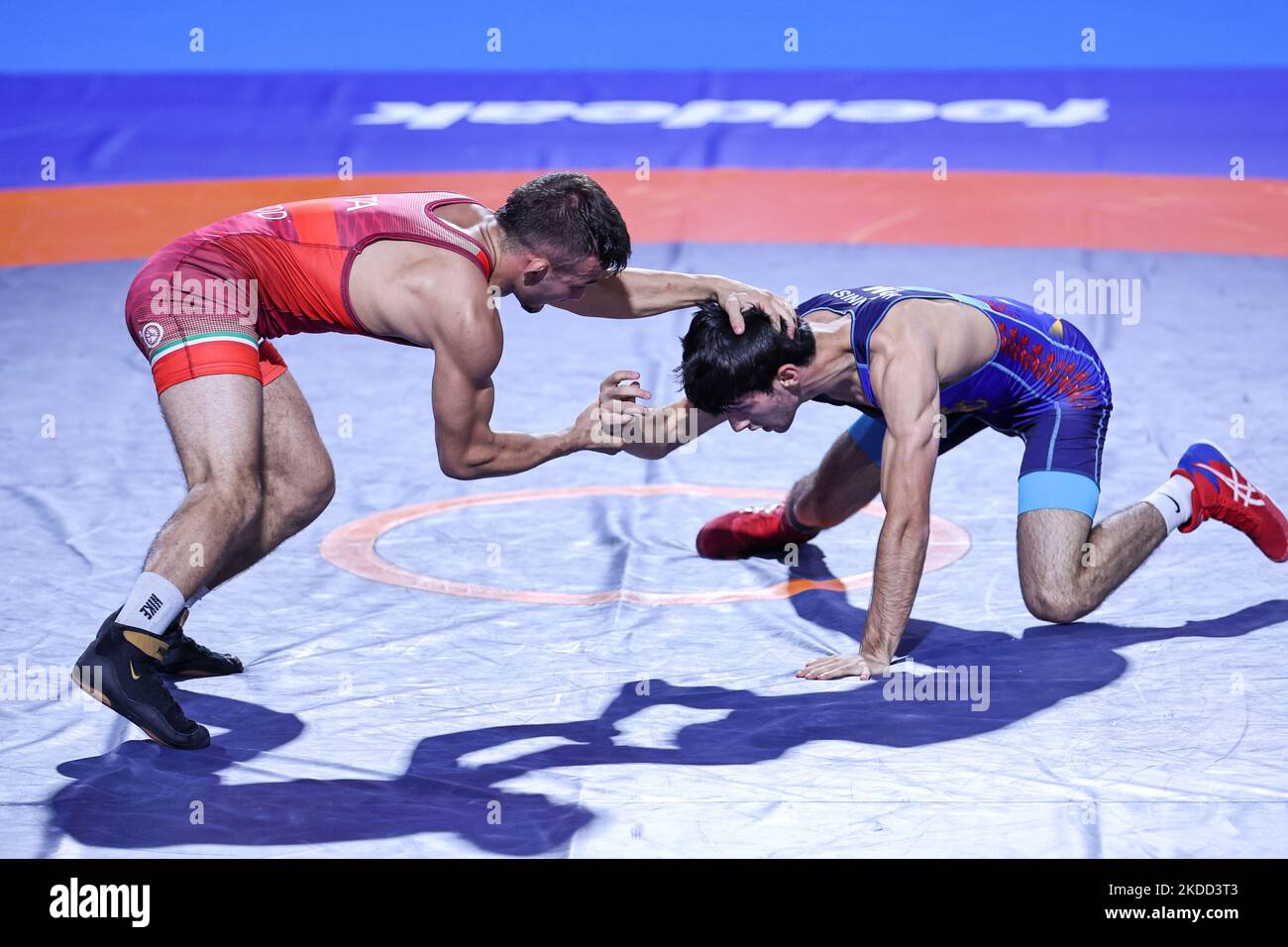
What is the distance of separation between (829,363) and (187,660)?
1887 millimetres

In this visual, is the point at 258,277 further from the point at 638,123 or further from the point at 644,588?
the point at 638,123

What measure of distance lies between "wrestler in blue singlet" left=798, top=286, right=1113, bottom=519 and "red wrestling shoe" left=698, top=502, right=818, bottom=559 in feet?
1.98

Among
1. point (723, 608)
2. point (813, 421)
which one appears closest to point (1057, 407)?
point (723, 608)

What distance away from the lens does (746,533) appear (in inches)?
216

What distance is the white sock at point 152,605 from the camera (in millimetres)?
3775

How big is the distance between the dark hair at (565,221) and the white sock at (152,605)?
4.11 feet

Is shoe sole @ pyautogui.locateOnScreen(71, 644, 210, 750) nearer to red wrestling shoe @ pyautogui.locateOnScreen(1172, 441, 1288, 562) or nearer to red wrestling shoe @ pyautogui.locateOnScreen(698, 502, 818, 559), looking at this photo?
red wrestling shoe @ pyautogui.locateOnScreen(698, 502, 818, 559)

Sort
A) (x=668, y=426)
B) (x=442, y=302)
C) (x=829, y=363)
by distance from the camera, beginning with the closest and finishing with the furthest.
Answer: (x=442, y=302) → (x=829, y=363) → (x=668, y=426)

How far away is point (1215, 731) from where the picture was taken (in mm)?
3994

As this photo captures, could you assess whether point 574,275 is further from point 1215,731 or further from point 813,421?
point 813,421

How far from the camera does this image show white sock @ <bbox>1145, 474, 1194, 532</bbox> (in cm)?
498
